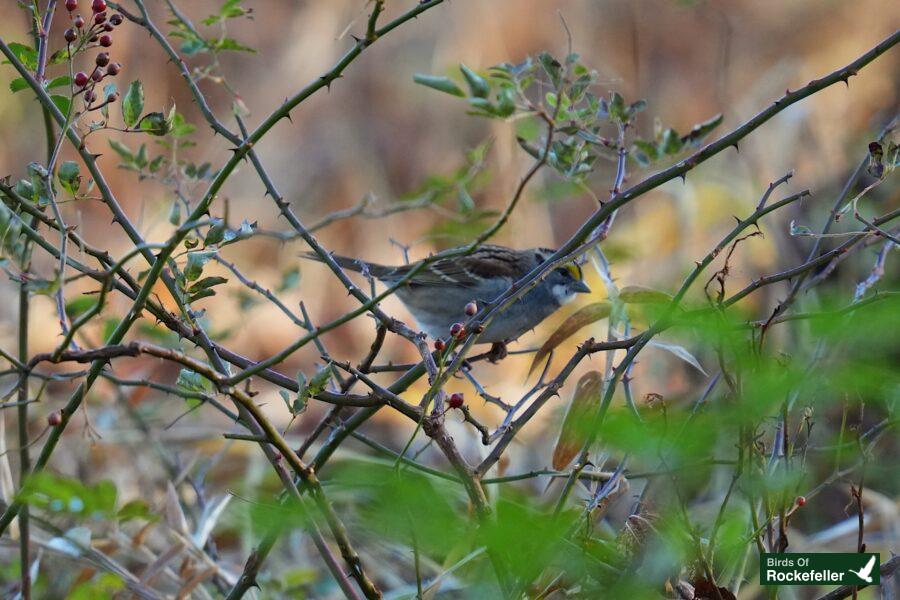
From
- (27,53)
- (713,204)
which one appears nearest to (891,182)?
(713,204)

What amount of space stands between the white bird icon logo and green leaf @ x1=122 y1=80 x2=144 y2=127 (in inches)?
61.7

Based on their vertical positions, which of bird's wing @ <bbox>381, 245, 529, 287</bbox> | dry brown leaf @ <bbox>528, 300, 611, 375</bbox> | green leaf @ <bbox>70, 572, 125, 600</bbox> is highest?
bird's wing @ <bbox>381, 245, 529, 287</bbox>

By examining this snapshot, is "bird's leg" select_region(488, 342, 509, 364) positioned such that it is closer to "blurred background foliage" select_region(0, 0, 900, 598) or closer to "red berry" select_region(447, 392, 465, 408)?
"blurred background foliage" select_region(0, 0, 900, 598)

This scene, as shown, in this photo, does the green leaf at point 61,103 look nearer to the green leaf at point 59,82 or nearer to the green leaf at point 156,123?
the green leaf at point 59,82

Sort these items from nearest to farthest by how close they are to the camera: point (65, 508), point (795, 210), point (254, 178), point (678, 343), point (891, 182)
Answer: point (65, 508)
point (678, 343)
point (891, 182)
point (795, 210)
point (254, 178)

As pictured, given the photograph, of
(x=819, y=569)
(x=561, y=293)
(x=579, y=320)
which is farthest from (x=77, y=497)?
(x=561, y=293)

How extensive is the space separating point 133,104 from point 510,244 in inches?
164

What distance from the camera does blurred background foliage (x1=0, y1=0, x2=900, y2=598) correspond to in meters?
1.33

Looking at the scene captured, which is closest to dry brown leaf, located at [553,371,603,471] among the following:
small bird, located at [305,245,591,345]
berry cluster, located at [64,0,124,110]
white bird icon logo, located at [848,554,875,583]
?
white bird icon logo, located at [848,554,875,583]

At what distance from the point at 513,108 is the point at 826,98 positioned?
5.97 meters

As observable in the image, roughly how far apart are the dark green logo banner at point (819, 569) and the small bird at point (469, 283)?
2180 mm

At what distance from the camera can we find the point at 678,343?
7.85 ft

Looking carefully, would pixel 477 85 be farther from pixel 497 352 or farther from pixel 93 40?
pixel 497 352

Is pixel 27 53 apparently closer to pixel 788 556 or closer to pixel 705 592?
pixel 705 592
